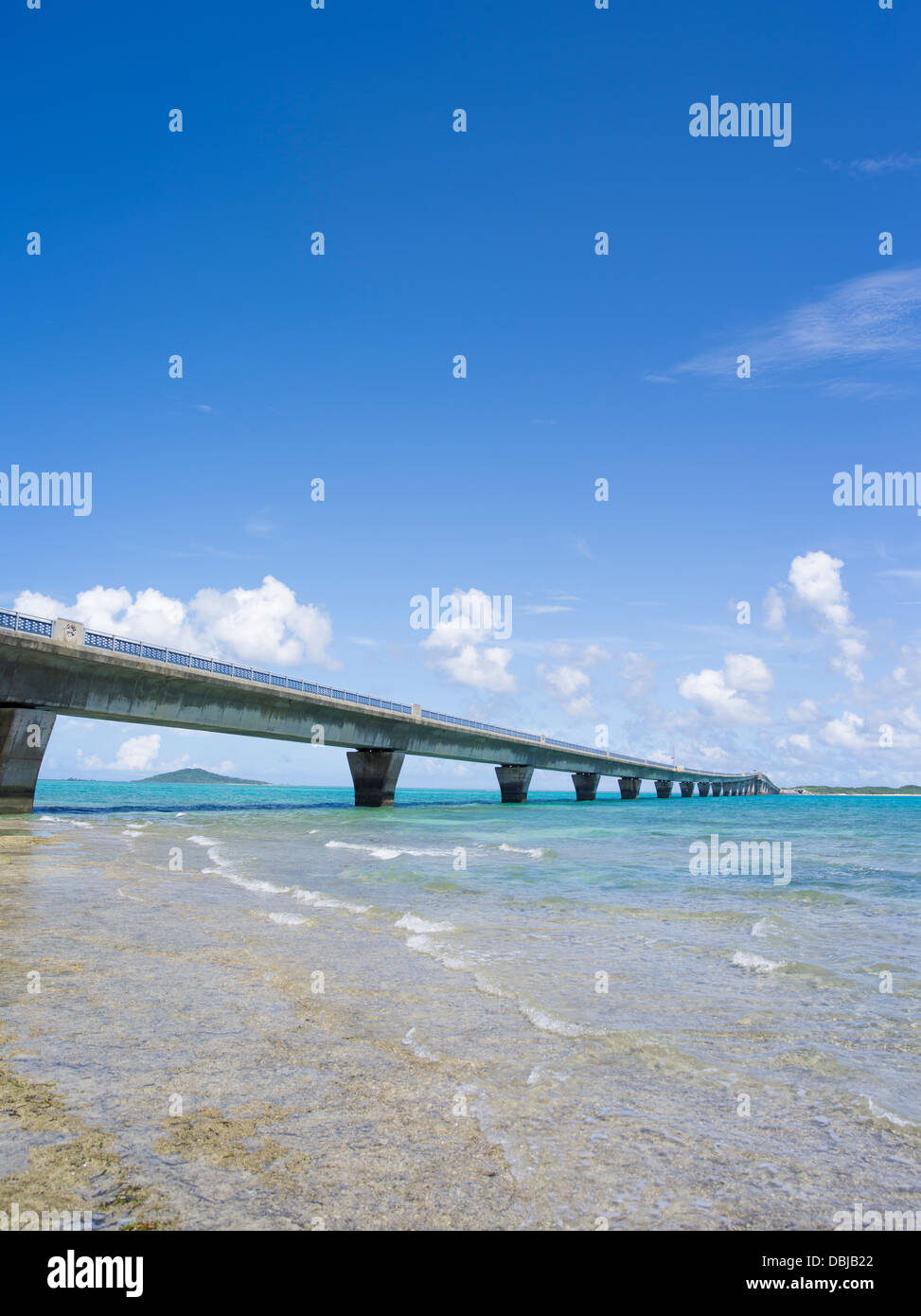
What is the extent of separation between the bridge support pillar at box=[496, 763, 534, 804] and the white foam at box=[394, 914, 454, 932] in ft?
254

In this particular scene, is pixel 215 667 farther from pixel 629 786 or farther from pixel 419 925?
pixel 629 786

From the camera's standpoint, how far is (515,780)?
91.0 meters

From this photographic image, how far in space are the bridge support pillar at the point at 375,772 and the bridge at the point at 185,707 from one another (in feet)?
0.25

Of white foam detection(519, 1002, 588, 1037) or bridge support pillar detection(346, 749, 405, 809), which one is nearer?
white foam detection(519, 1002, 588, 1037)

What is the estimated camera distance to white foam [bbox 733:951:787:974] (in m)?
10.5

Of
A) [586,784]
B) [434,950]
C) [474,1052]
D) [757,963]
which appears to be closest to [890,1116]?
[474,1052]

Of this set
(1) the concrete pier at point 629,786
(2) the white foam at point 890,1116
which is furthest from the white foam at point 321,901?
(1) the concrete pier at point 629,786

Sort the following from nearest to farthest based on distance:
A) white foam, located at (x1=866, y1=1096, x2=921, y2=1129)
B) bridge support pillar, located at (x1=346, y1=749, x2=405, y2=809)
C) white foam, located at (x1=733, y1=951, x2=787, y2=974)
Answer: white foam, located at (x1=866, y1=1096, x2=921, y2=1129)
white foam, located at (x1=733, y1=951, x2=787, y2=974)
bridge support pillar, located at (x1=346, y1=749, x2=405, y2=809)

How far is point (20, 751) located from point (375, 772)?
3220cm

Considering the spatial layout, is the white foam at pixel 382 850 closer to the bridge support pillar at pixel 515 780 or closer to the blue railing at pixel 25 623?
the blue railing at pixel 25 623

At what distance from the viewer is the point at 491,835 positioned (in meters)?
37.2

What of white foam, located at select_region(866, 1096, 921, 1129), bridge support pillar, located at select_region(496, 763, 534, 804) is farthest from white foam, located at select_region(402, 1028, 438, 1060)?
bridge support pillar, located at select_region(496, 763, 534, 804)

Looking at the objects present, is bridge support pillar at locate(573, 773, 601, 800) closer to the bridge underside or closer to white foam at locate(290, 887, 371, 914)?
the bridge underside
